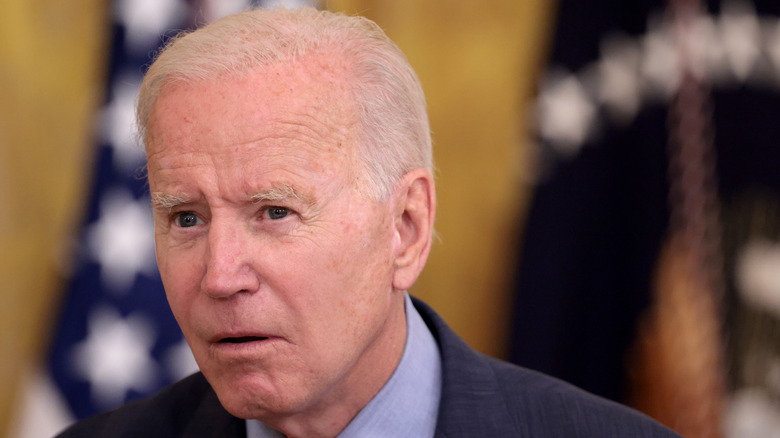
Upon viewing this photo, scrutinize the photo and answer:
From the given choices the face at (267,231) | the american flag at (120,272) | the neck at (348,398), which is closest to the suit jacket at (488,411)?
the neck at (348,398)

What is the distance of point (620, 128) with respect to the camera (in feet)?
11.0

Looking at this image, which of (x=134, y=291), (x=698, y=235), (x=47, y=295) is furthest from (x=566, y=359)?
(x=47, y=295)

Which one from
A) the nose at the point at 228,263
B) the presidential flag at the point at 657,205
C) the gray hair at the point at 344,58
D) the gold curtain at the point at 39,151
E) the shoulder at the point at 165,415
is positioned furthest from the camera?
the gold curtain at the point at 39,151

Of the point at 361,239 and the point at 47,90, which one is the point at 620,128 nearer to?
the point at 361,239

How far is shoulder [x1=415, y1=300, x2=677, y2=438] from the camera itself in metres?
1.71

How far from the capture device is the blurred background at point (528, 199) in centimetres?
312

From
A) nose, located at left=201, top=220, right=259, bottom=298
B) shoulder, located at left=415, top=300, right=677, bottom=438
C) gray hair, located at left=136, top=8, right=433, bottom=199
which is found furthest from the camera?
shoulder, located at left=415, top=300, right=677, bottom=438

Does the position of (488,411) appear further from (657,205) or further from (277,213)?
(657,205)

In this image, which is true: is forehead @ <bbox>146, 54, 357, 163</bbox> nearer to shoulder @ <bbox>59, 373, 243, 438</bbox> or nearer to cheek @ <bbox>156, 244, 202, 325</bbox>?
cheek @ <bbox>156, 244, 202, 325</bbox>

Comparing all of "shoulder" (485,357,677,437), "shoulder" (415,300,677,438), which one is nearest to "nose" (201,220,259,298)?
"shoulder" (415,300,677,438)

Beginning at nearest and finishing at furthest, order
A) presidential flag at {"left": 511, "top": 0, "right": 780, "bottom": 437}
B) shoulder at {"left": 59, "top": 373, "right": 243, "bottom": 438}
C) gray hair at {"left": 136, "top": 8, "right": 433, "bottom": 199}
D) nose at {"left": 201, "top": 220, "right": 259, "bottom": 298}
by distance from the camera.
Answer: nose at {"left": 201, "top": 220, "right": 259, "bottom": 298}
gray hair at {"left": 136, "top": 8, "right": 433, "bottom": 199}
shoulder at {"left": 59, "top": 373, "right": 243, "bottom": 438}
presidential flag at {"left": 511, "top": 0, "right": 780, "bottom": 437}

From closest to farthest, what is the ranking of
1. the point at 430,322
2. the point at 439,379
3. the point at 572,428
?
1. the point at 572,428
2. the point at 439,379
3. the point at 430,322

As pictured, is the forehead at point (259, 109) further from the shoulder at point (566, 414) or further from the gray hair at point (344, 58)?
the shoulder at point (566, 414)

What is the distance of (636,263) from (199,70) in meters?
2.29
